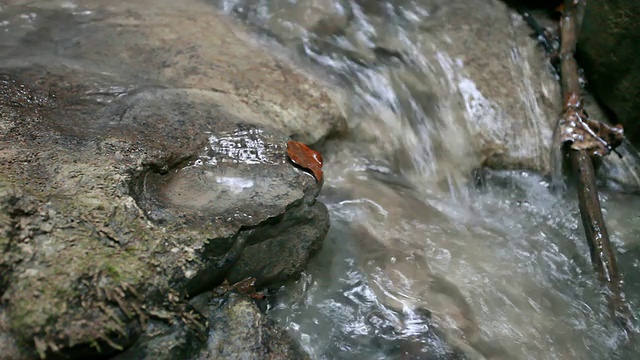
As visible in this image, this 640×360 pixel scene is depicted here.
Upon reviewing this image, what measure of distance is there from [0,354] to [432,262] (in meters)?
2.15

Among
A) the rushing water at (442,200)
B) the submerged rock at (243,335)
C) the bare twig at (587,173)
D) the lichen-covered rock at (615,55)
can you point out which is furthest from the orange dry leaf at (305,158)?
the lichen-covered rock at (615,55)

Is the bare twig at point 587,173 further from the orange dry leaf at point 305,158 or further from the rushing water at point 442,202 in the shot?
the orange dry leaf at point 305,158

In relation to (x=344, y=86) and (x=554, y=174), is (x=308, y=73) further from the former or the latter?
(x=554, y=174)

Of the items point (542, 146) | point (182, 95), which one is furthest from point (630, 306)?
point (182, 95)

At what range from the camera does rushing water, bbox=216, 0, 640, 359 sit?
8.82 feet

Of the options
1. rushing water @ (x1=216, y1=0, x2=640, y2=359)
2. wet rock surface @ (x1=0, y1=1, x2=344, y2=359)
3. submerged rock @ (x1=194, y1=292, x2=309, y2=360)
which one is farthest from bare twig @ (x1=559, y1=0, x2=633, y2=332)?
submerged rock @ (x1=194, y1=292, x2=309, y2=360)

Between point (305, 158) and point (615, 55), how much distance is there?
2.79m

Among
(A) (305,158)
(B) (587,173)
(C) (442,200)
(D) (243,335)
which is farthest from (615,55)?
(D) (243,335)

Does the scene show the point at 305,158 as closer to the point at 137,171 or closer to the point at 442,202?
the point at 137,171

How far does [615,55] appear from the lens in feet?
13.5

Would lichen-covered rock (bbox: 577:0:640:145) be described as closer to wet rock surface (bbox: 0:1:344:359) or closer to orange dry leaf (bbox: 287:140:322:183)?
wet rock surface (bbox: 0:1:344:359)

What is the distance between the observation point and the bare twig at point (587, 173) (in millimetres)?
3088

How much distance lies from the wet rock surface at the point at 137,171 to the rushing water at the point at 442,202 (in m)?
0.32

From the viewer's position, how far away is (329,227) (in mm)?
2979
